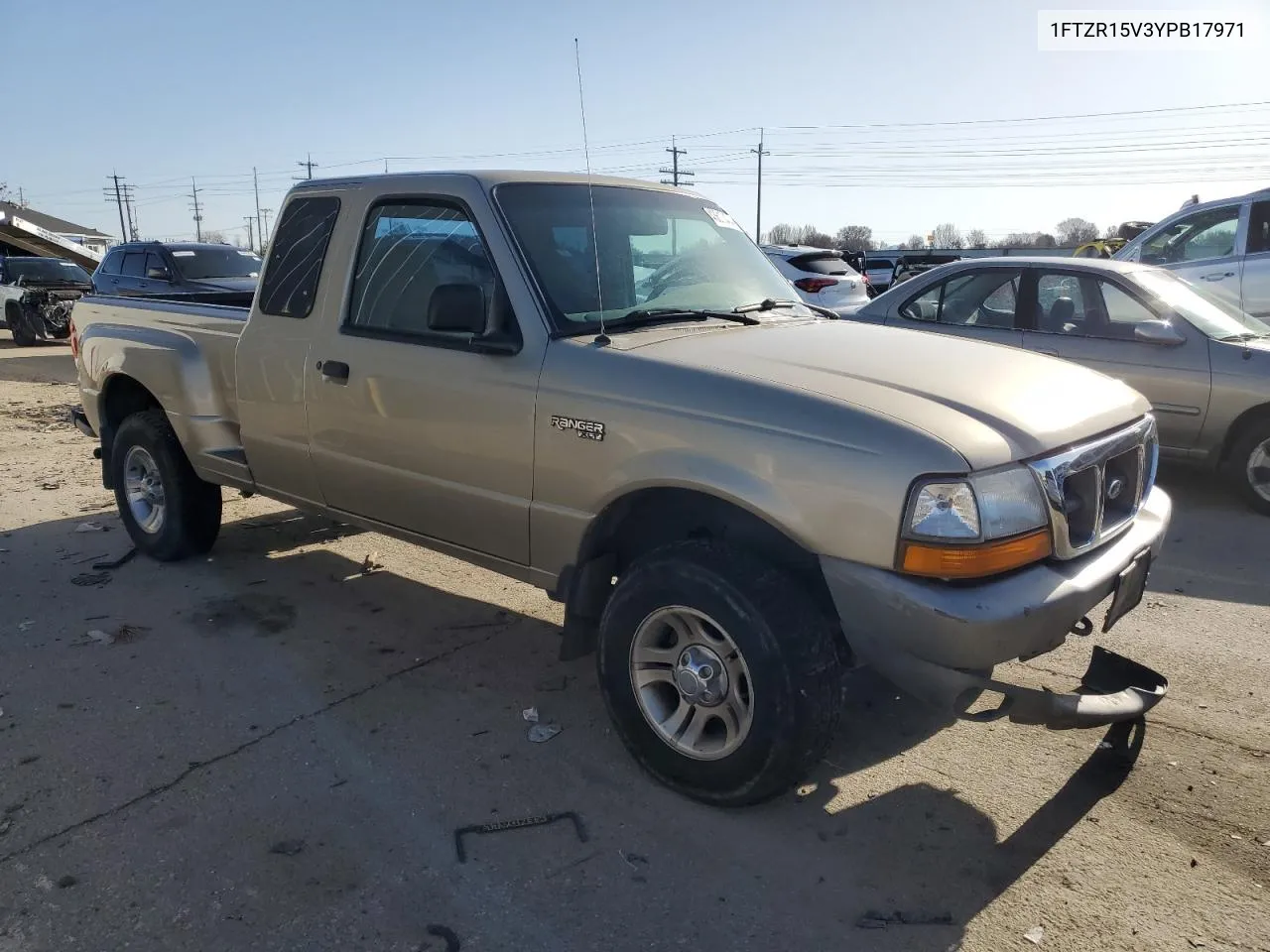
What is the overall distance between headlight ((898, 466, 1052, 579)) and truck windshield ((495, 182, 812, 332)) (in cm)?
145

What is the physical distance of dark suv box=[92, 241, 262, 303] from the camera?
14.4 metres

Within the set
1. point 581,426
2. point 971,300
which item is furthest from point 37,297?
point 581,426

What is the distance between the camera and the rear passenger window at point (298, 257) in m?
4.35

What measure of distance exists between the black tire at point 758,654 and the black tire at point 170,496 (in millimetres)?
3306

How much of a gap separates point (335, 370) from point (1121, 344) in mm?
5490

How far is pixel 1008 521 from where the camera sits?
8.83 ft

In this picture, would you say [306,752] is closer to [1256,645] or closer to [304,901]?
[304,901]

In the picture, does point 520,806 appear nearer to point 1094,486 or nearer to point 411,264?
point 1094,486

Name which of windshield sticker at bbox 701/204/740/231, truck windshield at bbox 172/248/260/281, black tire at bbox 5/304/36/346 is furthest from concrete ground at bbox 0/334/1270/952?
black tire at bbox 5/304/36/346

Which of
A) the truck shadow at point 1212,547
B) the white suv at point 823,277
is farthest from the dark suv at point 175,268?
the truck shadow at point 1212,547

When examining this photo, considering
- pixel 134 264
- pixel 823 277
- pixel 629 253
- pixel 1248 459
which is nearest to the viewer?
pixel 629 253

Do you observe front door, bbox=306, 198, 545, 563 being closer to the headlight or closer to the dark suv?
the headlight

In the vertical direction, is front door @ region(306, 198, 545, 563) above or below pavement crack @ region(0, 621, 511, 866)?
above

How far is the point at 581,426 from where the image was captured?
3281 millimetres
